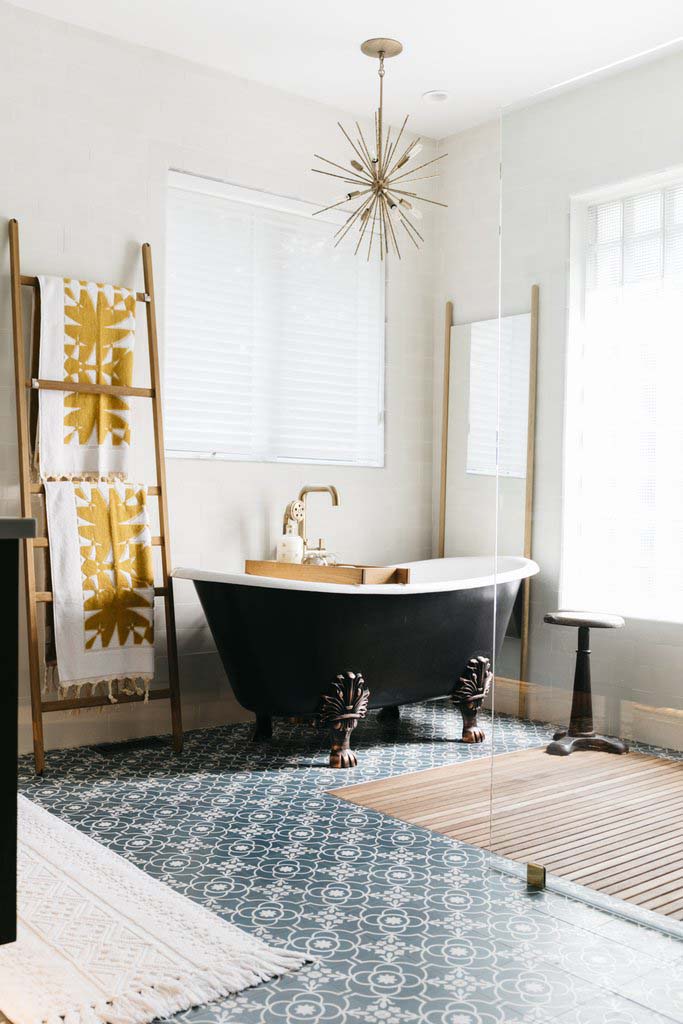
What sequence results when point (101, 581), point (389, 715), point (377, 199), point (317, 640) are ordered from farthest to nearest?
point (377, 199) < point (389, 715) < point (101, 581) < point (317, 640)

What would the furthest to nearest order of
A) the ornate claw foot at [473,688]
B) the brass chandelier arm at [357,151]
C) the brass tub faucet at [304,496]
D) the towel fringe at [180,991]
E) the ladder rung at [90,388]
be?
the brass chandelier arm at [357,151] → the brass tub faucet at [304,496] → the ornate claw foot at [473,688] → the ladder rung at [90,388] → the towel fringe at [180,991]

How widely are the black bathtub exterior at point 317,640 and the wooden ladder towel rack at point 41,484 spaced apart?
32 cm

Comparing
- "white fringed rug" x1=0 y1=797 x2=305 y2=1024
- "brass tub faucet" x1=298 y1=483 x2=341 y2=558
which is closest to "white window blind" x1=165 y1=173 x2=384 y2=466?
"brass tub faucet" x1=298 y1=483 x2=341 y2=558

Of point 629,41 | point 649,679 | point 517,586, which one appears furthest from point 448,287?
point 649,679

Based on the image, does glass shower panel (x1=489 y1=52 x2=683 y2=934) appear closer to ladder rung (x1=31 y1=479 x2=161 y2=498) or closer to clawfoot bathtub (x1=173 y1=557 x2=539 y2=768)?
clawfoot bathtub (x1=173 y1=557 x2=539 y2=768)

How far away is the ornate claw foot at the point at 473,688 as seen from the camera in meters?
4.34

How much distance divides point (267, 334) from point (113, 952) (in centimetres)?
321

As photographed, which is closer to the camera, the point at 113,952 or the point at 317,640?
the point at 113,952

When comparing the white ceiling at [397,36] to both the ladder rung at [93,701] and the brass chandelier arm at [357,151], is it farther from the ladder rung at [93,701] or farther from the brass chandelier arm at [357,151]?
the ladder rung at [93,701]

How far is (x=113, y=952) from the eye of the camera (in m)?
2.27

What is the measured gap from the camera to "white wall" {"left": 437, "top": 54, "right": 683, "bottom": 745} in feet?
8.25

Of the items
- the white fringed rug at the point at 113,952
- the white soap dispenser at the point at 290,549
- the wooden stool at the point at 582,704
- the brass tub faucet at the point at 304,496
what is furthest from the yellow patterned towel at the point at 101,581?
the wooden stool at the point at 582,704

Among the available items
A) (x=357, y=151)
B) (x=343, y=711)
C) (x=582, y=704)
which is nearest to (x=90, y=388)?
(x=343, y=711)

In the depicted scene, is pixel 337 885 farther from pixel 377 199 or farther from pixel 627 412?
pixel 377 199
